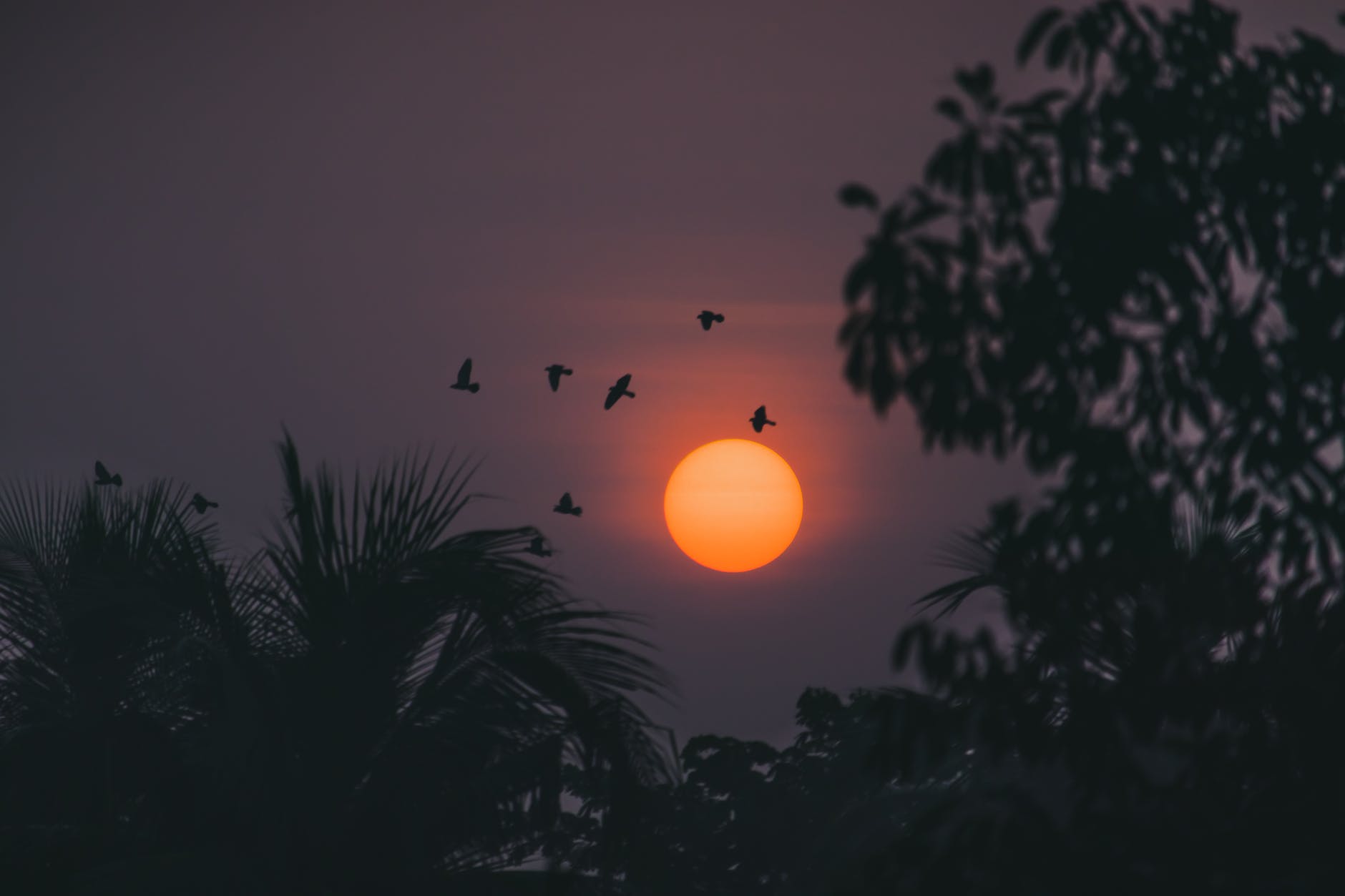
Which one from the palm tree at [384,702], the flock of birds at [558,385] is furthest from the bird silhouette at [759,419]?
the palm tree at [384,702]

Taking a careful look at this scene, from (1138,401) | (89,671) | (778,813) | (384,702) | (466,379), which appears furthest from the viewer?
(778,813)

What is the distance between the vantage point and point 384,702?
9.03 meters

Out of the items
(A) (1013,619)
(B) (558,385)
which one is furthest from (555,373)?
(A) (1013,619)

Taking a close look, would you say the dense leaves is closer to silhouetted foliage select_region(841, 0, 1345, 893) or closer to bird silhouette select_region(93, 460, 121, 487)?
silhouetted foliage select_region(841, 0, 1345, 893)

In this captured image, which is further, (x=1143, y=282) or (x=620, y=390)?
(x=620, y=390)

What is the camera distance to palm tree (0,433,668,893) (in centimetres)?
885

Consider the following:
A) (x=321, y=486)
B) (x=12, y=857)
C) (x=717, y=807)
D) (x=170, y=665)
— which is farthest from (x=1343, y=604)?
(x=717, y=807)

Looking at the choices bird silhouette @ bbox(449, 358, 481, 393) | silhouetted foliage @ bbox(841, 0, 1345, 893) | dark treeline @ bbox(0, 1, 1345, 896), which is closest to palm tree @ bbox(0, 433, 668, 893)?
dark treeline @ bbox(0, 1, 1345, 896)

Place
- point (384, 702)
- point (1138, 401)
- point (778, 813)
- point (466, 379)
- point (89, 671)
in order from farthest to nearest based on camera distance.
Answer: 1. point (778, 813)
2. point (466, 379)
3. point (89, 671)
4. point (384, 702)
5. point (1138, 401)

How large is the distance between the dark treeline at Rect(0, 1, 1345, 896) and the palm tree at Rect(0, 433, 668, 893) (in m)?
0.02

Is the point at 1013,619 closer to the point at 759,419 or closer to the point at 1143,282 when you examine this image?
the point at 1143,282

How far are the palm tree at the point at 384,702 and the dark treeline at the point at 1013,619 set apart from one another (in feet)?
0.07

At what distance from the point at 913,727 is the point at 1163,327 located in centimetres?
219

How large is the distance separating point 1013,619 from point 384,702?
3.91 meters
